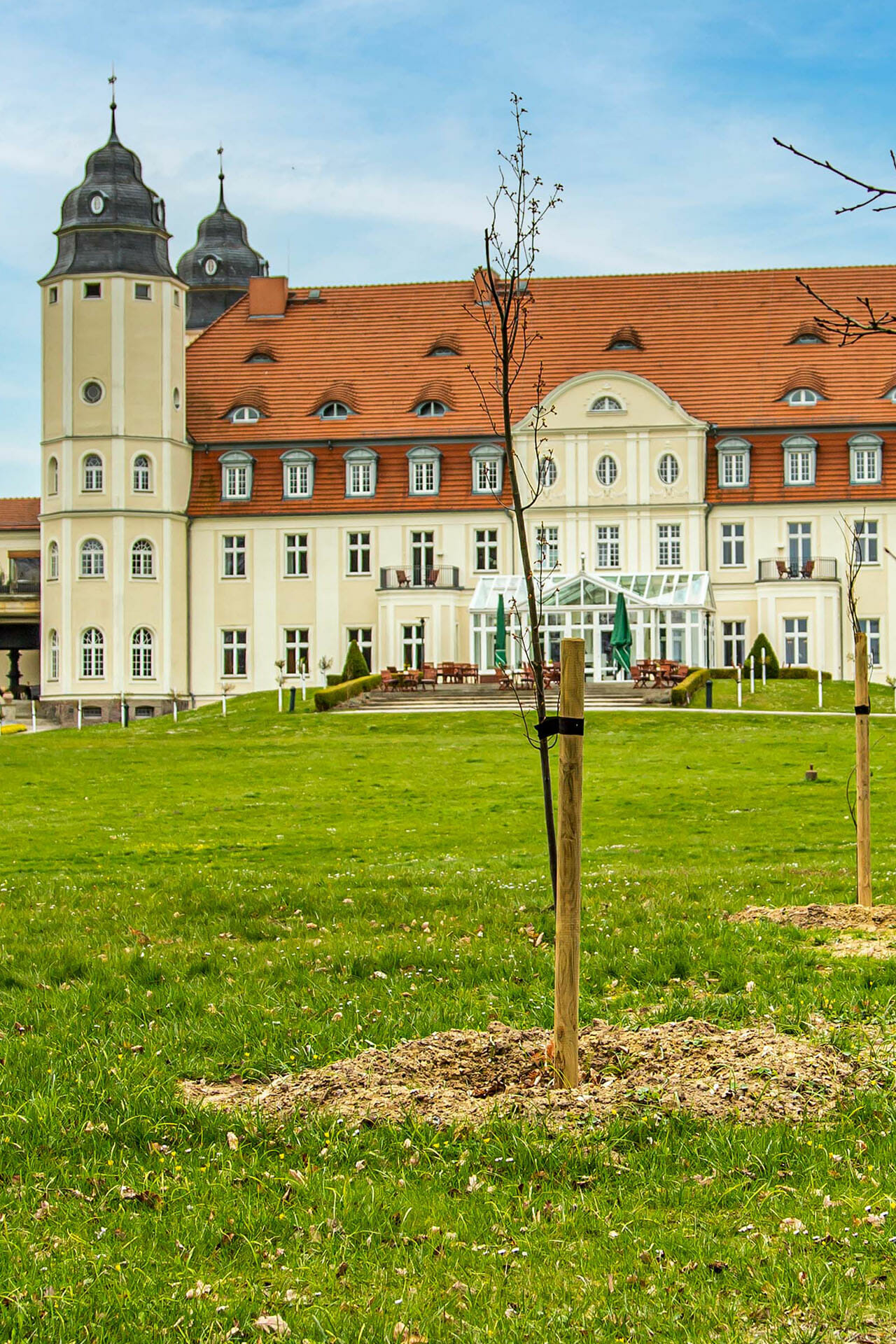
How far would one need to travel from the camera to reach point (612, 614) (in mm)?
48281

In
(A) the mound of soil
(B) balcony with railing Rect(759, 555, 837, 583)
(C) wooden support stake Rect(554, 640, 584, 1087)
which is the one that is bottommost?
(A) the mound of soil

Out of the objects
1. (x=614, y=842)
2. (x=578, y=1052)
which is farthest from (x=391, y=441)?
(x=578, y=1052)

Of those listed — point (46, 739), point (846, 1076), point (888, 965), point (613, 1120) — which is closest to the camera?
point (613, 1120)

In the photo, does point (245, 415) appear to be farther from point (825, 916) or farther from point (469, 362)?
point (825, 916)

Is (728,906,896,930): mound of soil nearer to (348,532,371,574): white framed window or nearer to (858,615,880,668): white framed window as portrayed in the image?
(858,615,880,668): white framed window

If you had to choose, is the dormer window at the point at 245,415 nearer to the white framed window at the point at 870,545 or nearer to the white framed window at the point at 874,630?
the white framed window at the point at 870,545

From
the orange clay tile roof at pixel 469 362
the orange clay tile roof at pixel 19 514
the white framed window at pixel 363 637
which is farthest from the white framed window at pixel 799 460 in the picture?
the orange clay tile roof at pixel 19 514

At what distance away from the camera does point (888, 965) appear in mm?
8562

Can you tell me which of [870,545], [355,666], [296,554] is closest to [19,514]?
[296,554]

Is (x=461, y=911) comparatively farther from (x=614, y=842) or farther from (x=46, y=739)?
(x=46, y=739)

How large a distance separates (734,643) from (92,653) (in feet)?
68.7

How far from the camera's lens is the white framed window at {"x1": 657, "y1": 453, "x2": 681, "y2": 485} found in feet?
168

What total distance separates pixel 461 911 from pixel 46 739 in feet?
87.1

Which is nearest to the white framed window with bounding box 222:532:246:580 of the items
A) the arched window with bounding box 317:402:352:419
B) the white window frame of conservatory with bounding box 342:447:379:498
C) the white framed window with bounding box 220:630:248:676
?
the white framed window with bounding box 220:630:248:676
